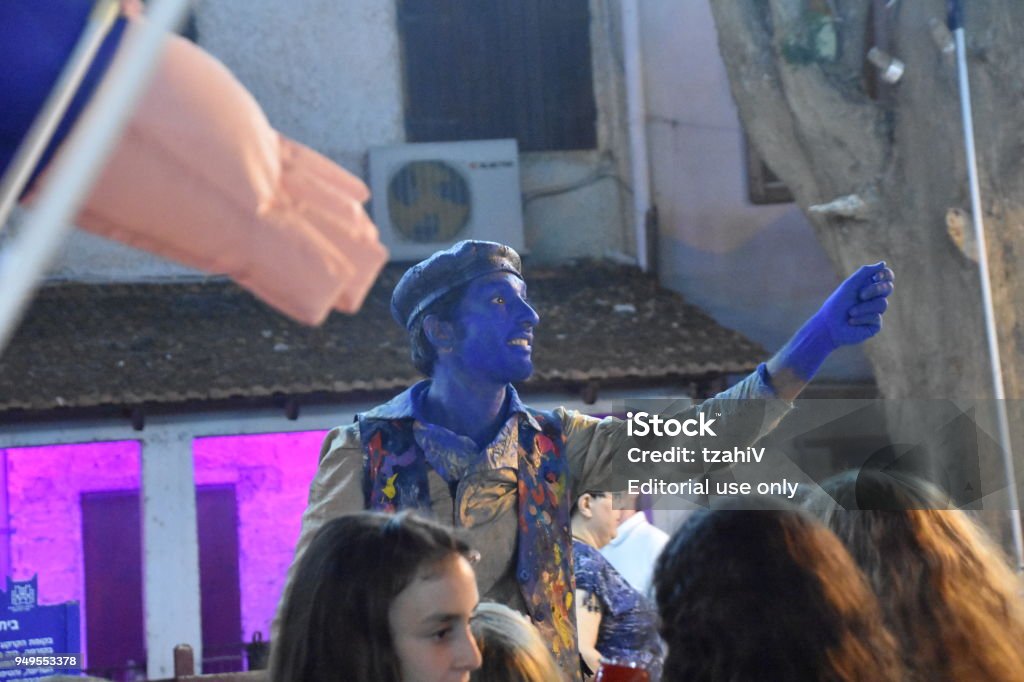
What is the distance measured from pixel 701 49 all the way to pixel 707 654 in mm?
10333

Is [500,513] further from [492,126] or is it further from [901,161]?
[492,126]

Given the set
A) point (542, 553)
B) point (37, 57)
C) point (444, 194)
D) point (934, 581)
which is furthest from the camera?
point (444, 194)

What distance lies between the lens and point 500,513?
2.86 metres

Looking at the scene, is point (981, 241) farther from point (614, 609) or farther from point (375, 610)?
point (375, 610)

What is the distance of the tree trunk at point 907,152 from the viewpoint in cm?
730

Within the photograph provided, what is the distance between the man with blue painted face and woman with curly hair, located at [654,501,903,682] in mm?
819

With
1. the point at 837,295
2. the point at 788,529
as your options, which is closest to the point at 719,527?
the point at 788,529

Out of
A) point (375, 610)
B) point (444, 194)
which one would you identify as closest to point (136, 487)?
point (444, 194)

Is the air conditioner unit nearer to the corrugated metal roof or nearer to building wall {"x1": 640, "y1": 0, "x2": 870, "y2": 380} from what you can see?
the corrugated metal roof

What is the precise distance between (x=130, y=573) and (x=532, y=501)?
336 inches

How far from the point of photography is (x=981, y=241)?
7188mm

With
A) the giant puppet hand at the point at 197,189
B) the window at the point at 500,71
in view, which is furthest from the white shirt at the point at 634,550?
the window at the point at 500,71

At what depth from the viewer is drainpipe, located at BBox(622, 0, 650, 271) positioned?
1217cm

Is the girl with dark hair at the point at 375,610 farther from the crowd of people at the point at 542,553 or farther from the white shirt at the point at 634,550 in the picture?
the white shirt at the point at 634,550
